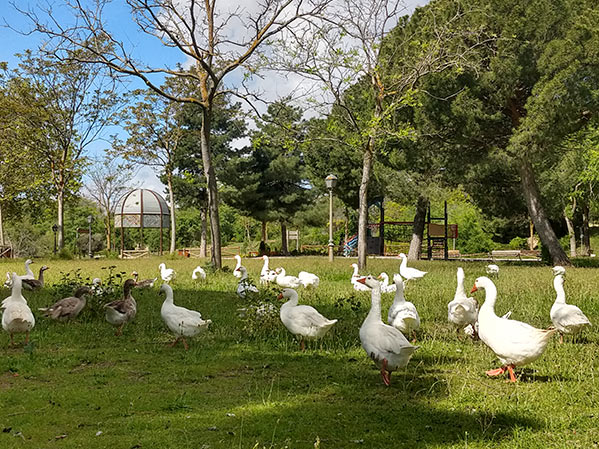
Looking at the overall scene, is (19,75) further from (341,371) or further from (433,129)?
(341,371)

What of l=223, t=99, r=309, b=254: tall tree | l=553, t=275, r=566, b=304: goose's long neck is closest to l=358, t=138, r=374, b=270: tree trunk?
l=553, t=275, r=566, b=304: goose's long neck

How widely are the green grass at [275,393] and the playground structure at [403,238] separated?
82.6ft

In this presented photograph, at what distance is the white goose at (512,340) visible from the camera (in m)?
5.68

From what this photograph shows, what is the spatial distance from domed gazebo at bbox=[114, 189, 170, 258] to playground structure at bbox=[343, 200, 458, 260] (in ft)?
48.5

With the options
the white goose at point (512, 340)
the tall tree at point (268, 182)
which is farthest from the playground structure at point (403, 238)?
the white goose at point (512, 340)

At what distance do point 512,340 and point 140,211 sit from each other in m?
38.7

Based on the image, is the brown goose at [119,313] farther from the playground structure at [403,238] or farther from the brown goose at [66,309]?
the playground structure at [403,238]

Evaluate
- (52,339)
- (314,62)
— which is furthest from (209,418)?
(314,62)

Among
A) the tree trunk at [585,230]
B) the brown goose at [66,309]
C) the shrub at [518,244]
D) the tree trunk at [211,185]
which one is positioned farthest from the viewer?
the shrub at [518,244]

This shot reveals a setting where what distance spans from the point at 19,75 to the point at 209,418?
36333 mm

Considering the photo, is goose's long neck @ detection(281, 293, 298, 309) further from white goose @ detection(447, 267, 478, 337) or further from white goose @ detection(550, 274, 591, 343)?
white goose @ detection(550, 274, 591, 343)

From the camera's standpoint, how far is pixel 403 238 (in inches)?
1901

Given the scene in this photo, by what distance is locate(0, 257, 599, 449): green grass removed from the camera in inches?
178

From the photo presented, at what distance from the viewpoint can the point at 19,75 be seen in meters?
34.9
